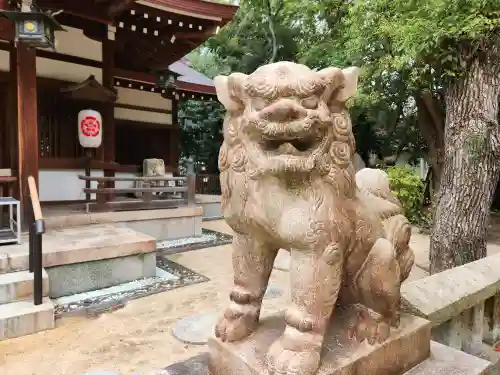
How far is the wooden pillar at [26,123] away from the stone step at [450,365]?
4806 millimetres

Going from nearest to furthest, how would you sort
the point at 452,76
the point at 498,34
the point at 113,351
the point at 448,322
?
the point at 448,322, the point at 113,351, the point at 498,34, the point at 452,76

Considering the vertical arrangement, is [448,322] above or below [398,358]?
below

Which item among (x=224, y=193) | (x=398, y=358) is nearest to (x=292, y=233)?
(x=224, y=193)

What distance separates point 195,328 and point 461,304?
Result: 83.8 inches

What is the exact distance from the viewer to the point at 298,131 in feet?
3.74

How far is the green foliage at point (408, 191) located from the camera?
8.98 m

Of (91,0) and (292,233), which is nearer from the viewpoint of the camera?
(292,233)

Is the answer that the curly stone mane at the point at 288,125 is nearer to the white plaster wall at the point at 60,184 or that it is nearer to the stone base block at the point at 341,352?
the stone base block at the point at 341,352

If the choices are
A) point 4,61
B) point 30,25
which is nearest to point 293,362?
point 30,25

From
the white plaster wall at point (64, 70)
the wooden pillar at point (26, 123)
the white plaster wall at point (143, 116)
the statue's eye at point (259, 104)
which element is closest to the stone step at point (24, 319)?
the wooden pillar at point (26, 123)

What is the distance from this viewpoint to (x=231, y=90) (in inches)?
49.5

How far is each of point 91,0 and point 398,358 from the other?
18.2 ft

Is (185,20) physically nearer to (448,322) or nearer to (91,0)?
(91,0)

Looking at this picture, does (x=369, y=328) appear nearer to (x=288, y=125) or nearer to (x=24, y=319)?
(x=288, y=125)
